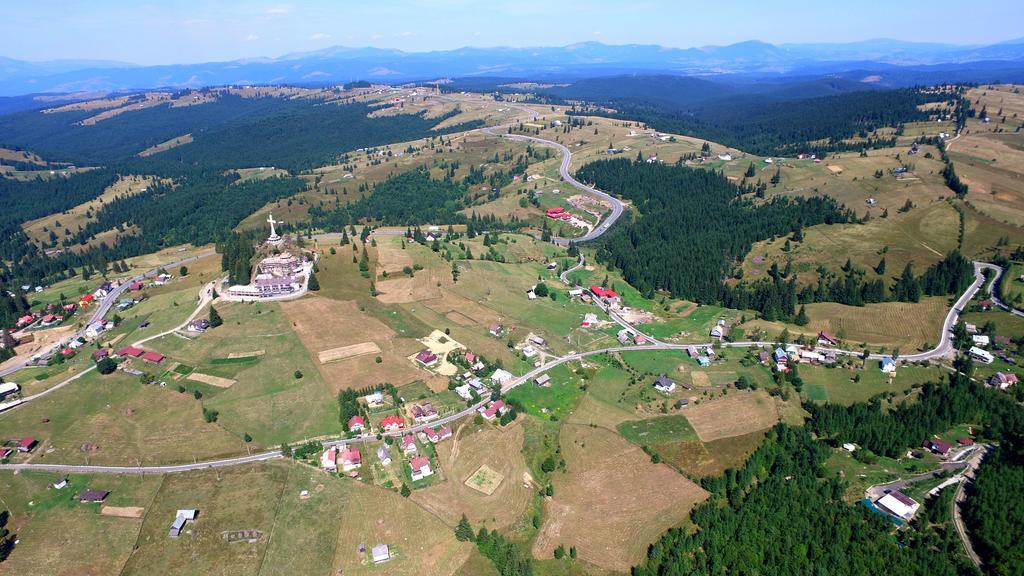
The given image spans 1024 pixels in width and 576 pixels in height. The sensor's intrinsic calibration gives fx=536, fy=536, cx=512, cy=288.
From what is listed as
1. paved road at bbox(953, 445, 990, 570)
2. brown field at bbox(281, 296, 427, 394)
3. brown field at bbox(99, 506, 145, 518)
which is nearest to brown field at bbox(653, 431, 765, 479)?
paved road at bbox(953, 445, 990, 570)

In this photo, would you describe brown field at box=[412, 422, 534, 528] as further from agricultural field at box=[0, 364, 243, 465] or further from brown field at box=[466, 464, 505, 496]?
agricultural field at box=[0, 364, 243, 465]

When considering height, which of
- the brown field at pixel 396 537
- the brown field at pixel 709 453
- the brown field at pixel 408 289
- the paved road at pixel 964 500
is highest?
the brown field at pixel 408 289

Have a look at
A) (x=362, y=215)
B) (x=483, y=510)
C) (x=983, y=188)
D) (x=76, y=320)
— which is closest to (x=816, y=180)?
(x=983, y=188)

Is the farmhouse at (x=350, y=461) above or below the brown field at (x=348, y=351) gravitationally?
below

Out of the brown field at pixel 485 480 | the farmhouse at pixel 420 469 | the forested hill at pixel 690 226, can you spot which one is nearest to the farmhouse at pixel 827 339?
the forested hill at pixel 690 226

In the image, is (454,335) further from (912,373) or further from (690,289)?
(912,373)

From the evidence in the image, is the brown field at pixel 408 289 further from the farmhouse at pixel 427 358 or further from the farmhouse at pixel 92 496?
the farmhouse at pixel 92 496
